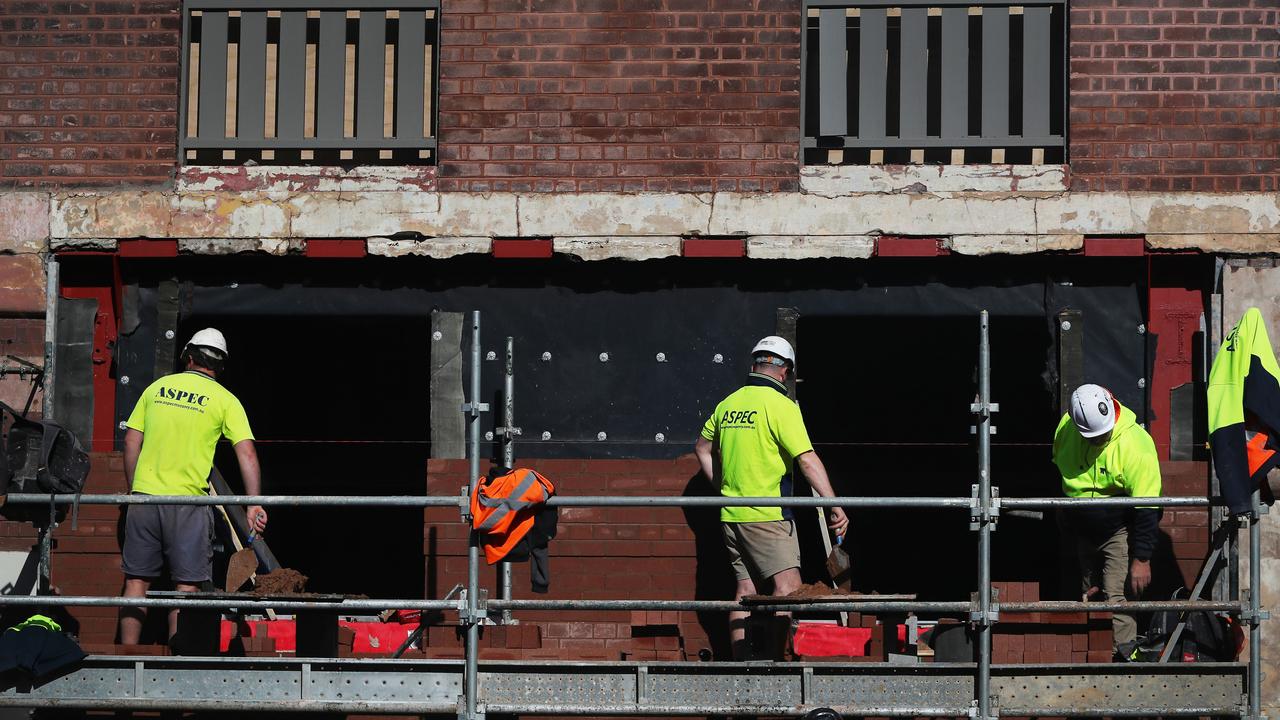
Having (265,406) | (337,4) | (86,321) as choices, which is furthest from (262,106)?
(265,406)

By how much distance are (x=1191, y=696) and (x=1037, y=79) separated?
447cm

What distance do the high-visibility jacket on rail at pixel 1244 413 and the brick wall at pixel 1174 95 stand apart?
2.39 m

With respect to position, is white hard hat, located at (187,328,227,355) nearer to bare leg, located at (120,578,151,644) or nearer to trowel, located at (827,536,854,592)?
bare leg, located at (120,578,151,644)

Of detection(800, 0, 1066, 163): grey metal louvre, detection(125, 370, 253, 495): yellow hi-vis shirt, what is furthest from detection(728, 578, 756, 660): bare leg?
detection(800, 0, 1066, 163): grey metal louvre

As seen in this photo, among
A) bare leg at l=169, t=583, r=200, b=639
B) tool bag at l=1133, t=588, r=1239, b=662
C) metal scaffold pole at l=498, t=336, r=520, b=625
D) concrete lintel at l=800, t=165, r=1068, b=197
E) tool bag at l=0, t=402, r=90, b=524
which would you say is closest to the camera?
tool bag at l=0, t=402, r=90, b=524

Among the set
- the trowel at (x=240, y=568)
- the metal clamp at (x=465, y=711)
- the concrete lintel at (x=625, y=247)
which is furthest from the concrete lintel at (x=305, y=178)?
the metal clamp at (x=465, y=711)

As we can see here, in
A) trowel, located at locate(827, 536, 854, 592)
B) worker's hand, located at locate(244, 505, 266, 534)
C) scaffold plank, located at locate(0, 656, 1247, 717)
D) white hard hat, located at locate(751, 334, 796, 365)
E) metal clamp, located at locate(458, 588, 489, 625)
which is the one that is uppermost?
white hard hat, located at locate(751, 334, 796, 365)

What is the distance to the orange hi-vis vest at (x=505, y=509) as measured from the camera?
9.06 m

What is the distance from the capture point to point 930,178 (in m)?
11.6

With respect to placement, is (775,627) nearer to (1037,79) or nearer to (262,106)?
(1037,79)

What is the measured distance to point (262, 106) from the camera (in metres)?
11.9

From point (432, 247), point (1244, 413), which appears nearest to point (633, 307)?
point (432, 247)

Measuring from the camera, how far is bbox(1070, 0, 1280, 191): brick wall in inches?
451

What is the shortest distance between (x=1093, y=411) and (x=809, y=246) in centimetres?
229
